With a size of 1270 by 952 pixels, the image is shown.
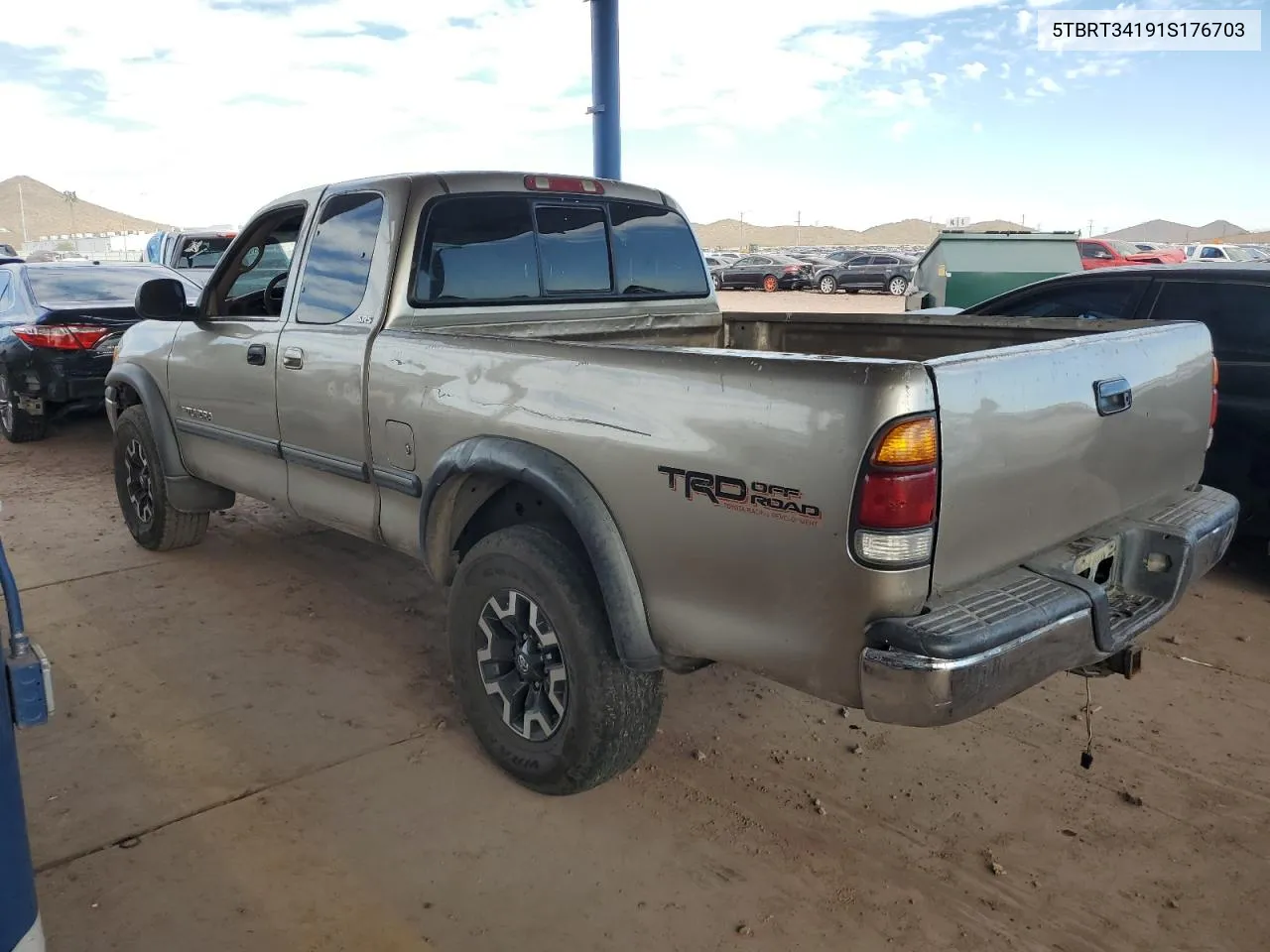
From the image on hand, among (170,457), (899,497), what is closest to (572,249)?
(899,497)

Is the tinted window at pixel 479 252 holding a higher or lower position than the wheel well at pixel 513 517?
higher

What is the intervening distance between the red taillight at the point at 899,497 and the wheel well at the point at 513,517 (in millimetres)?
954

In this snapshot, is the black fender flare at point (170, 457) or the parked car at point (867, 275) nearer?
the black fender flare at point (170, 457)

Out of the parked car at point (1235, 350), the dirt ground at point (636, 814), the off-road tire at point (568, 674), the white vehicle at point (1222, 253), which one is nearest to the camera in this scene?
the dirt ground at point (636, 814)

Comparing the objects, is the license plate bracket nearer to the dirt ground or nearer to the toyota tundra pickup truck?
the toyota tundra pickup truck

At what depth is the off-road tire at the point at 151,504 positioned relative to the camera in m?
5.28

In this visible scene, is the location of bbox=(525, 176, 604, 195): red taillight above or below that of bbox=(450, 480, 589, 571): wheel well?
above

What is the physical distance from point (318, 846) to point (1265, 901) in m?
2.71

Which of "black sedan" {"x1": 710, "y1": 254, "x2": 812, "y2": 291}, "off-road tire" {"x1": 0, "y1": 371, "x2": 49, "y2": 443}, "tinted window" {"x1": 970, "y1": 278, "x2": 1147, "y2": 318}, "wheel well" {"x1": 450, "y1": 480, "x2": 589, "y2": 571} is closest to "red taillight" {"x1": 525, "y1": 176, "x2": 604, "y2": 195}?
"wheel well" {"x1": 450, "y1": 480, "x2": 589, "y2": 571}

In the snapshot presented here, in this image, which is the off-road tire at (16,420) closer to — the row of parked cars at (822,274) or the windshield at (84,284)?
the windshield at (84,284)

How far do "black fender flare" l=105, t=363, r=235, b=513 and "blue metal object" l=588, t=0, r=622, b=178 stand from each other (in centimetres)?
626

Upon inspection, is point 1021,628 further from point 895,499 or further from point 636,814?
point 636,814

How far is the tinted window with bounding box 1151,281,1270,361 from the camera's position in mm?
4977

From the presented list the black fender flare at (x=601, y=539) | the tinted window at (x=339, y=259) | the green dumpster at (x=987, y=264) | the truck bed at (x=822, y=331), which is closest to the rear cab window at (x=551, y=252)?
the truck bed at (x=822, y=331)
